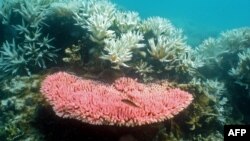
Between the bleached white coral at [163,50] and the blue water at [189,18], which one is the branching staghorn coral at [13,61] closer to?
the bleached white coral at [163,50]

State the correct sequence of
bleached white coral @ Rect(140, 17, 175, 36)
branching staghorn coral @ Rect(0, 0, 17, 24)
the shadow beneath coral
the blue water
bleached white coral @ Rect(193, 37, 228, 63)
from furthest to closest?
1. the blue water
2. bleached white coral @ Rect(193, 37, 228, 63)
3. branching staghorn coral @ Rect(0, 0, 17, 24)
4. bleached white coral @ Rect(140, 17, 175, 36)
5. the shadow beneath coral

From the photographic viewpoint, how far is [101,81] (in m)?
5.46

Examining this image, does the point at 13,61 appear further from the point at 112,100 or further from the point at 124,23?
the point at 112,100

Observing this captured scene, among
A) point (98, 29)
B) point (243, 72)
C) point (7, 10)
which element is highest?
point (7, 10)

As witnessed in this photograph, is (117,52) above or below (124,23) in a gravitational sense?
below

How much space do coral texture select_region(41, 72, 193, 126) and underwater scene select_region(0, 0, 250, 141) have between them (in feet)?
0.04

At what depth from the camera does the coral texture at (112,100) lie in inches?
157

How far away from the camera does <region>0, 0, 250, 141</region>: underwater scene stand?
4363 mm

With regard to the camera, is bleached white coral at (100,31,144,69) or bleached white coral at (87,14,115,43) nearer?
bleached white coral at (100,31,144,69)

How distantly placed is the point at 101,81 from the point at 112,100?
3.38 ft

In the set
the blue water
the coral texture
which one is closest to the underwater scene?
the coral texture

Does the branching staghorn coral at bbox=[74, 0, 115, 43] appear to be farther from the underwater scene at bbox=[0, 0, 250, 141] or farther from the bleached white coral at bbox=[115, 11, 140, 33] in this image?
the bleached white coral at bbox=[115, 11, 140, 33]

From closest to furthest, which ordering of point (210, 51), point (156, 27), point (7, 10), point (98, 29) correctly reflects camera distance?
1. point (98, 29)
2. point (156, 27)
3. point (7, 10)
4. point (210, 51)

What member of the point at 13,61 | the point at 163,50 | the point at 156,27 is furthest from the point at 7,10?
the point at 163,50
